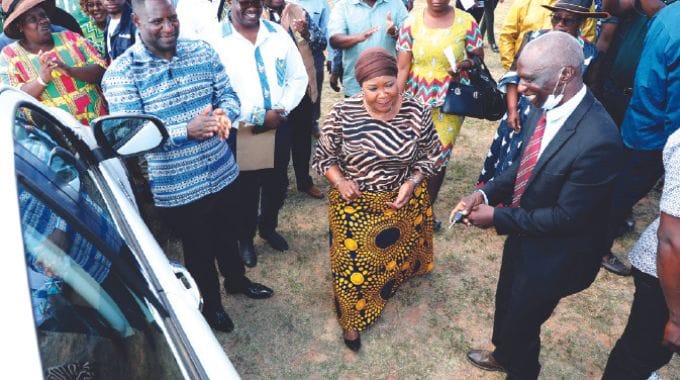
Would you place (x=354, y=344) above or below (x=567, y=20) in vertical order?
below

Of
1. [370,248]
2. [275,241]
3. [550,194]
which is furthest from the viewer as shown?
[275,241]

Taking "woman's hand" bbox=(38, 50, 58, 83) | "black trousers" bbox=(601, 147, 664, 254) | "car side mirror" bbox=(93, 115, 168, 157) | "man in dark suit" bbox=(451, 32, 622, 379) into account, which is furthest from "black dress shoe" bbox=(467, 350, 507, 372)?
"woman's hand" bbox=(38, 50, 58, 83)

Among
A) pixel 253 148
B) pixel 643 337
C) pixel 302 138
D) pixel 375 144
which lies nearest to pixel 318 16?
pixel 302 138

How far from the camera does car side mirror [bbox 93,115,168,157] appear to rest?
2139 mm

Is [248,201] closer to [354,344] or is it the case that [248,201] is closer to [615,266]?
[354,344]

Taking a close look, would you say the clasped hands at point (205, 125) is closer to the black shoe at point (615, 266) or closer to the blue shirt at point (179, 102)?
the blue shirt at point (179, 102)

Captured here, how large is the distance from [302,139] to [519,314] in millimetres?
2736

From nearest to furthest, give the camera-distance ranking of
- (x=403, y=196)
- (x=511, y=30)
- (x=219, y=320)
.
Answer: (x=403, y=196) < (x=219, y=320) < (x=511, y=30)

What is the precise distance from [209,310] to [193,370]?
6.39 feet

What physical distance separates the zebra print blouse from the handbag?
0.93 metres

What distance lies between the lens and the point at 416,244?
3.32 meters

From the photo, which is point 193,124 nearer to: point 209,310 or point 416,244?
point 209,310

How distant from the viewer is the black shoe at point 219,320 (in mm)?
3244

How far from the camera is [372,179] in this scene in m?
2.83
